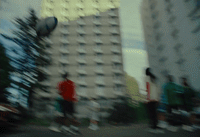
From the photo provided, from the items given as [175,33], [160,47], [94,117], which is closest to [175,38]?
[175,33]

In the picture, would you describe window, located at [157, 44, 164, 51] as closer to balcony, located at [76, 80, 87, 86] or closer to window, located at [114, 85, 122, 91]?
window, located at [114, 85, 122, 91]

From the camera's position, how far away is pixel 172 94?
5.41 meters

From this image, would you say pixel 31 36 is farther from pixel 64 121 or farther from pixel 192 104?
pixel 192 104

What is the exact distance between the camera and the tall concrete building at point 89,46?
43.3m

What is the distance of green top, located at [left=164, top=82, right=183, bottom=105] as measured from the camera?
541cm

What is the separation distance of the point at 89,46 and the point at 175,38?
901 inches

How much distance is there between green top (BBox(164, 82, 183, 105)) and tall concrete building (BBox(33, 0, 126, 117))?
37204mm

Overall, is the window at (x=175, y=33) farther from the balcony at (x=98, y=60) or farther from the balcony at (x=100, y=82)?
the balcony at (x=100, y=82)

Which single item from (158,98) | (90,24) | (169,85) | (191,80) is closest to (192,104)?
(169,85)

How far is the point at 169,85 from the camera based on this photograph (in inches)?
216

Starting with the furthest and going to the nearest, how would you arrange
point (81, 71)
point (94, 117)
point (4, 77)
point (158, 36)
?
point (81, 71)
point (158, 36)
point (94, 117)
point (4, 77)

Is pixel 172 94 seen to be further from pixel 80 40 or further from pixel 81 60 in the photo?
pixel 80 40

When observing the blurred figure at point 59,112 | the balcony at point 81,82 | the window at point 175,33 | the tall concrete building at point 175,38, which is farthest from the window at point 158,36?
the blurred figure at point 59,112

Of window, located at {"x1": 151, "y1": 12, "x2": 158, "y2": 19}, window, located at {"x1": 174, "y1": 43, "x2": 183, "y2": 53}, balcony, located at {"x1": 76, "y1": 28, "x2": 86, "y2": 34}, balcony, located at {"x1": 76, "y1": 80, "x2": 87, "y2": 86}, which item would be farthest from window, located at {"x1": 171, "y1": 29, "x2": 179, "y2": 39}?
balcony, located at {"x1": 76, "y1": 28, "x2": 86, "y2": 34}
